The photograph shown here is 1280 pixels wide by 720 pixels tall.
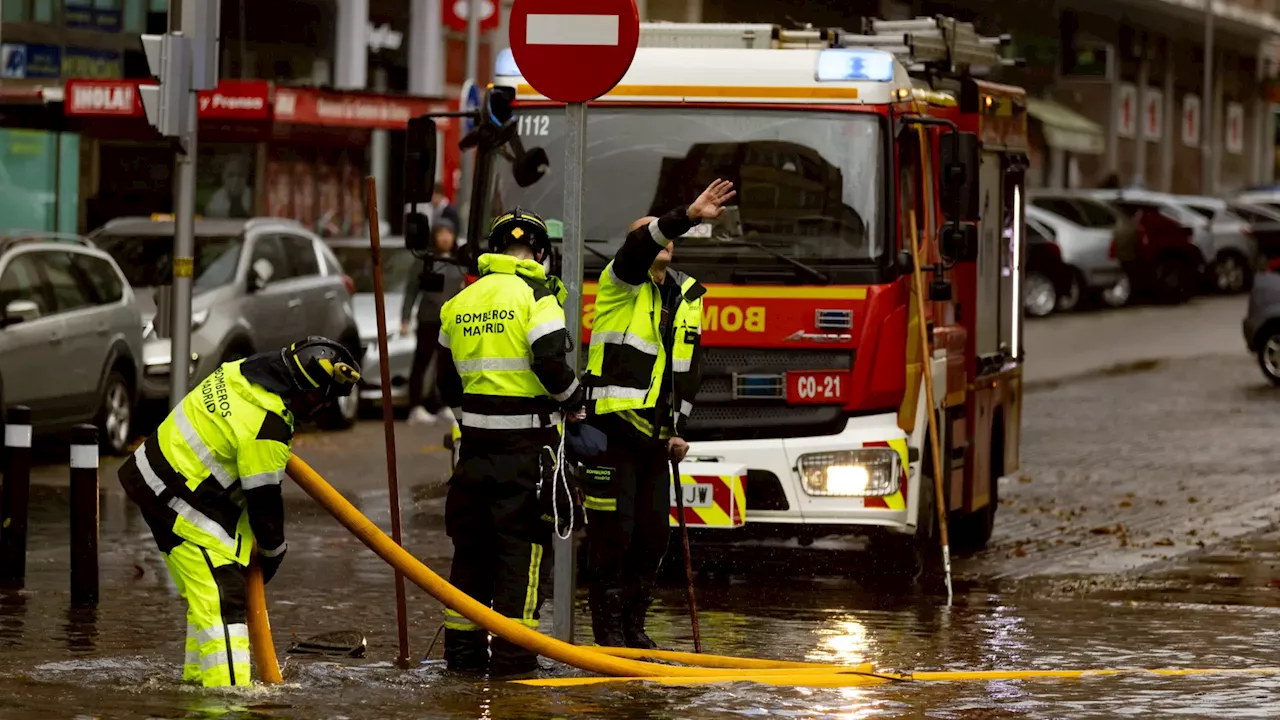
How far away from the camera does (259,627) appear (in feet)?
27.9

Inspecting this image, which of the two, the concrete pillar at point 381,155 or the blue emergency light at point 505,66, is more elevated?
the blue emergency light at point 505,66

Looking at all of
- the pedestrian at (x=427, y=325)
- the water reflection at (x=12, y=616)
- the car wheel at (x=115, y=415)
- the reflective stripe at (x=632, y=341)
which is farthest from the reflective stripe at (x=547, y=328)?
the pedestrian at (x=427, y=325)

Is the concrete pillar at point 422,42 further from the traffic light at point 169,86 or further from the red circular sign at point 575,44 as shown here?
the red circular sign at point 575,44

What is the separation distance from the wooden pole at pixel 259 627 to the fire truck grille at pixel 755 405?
3600mm

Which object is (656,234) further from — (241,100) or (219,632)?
(241,100)

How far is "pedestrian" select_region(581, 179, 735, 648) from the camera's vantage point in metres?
9.77

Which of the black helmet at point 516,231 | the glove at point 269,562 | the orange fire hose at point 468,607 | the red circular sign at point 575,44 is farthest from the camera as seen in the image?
the black helmet at point 516,231

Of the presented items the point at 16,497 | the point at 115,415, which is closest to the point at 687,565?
the point at 16,497

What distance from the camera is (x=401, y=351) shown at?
828 inches

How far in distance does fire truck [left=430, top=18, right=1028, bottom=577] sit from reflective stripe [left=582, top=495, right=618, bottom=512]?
5.97 feet

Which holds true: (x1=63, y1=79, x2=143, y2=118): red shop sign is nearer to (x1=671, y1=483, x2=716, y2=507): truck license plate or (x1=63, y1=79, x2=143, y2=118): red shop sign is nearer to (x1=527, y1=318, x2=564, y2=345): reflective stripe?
(x1=671, y1=483, x2=716, y2=507): truck license plate

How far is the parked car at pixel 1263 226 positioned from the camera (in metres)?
42.0

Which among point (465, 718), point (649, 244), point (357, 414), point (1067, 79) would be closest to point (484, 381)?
point (649, 244)

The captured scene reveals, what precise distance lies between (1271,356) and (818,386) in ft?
47.7
